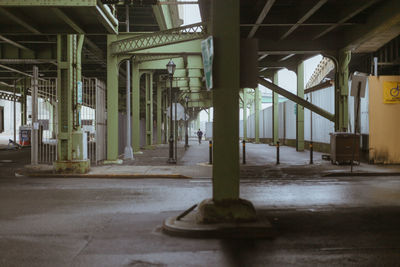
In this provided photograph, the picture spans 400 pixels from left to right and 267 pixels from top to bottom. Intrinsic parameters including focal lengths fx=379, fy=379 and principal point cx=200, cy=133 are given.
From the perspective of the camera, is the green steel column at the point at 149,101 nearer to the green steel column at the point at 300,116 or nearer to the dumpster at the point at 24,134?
the green steel column at the point at 300,116

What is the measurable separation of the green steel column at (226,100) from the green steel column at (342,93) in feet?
43.8

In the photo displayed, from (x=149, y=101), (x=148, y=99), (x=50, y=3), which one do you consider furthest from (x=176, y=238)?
(x=149, y=101)

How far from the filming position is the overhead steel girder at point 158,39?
16.6 meters

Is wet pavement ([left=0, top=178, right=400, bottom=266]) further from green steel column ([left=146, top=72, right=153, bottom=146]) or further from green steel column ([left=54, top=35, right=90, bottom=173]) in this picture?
green steel column ([left=146, top=72, right=153, bottom=146])

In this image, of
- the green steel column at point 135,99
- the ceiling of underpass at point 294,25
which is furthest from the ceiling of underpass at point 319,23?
the green steel column at point 135,99

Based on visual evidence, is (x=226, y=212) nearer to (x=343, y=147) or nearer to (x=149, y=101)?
(x=343, y=147)

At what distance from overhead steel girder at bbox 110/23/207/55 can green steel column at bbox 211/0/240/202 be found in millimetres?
10745

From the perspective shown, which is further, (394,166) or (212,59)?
(394,166)

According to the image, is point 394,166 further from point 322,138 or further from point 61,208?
point 61,208

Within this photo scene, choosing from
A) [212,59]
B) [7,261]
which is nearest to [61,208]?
[7,261]

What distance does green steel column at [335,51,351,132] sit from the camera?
18.0 meters

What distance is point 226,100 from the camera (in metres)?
5.90

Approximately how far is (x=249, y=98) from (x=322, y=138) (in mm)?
41964

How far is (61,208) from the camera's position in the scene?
25.8ft
